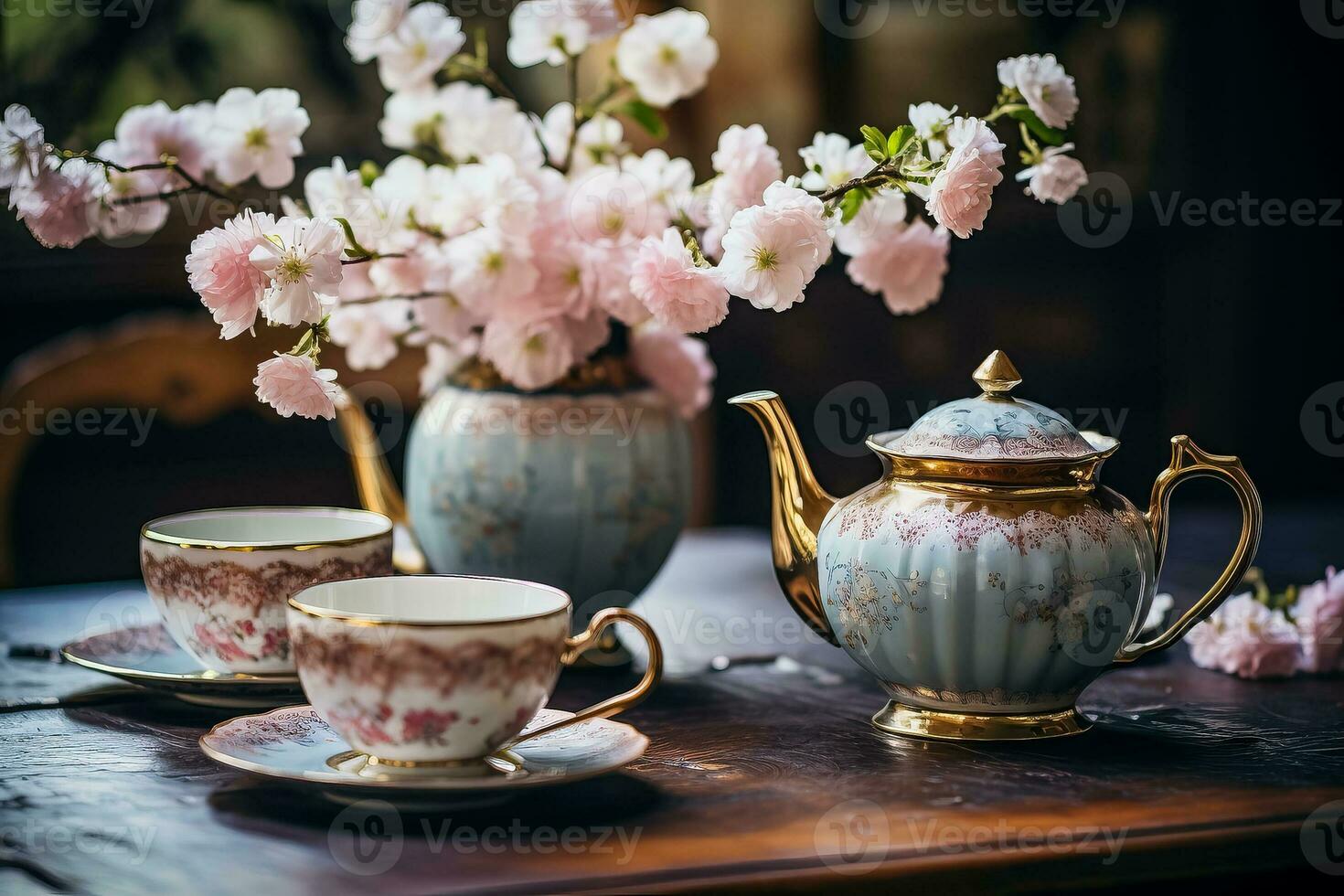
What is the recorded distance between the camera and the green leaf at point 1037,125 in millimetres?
984

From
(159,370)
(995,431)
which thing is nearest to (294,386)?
(995,431)

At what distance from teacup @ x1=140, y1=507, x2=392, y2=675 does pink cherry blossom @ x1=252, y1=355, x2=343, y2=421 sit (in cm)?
12

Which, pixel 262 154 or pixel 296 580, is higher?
pixel 262 154

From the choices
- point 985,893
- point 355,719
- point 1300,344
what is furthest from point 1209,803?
point 1300,344

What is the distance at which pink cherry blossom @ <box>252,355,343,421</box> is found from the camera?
2.81 feet

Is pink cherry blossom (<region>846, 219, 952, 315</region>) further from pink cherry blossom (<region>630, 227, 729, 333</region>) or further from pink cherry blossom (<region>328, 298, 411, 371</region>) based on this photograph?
pink cherry blossom (<region>328, 298, 411, 371</region>)

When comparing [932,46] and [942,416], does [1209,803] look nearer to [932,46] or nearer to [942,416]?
[942,416]

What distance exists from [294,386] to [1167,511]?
0.54 m

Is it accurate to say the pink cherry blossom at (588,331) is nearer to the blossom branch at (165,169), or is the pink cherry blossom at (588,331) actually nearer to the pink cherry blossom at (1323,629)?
the blossom branch at (165,169)

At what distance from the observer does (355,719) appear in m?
0.78

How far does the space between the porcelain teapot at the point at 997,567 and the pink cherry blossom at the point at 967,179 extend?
10cm

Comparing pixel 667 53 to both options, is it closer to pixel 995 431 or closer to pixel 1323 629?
pixel 995 431

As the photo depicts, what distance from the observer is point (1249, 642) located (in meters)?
1.09

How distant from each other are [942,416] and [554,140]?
1.47ft
